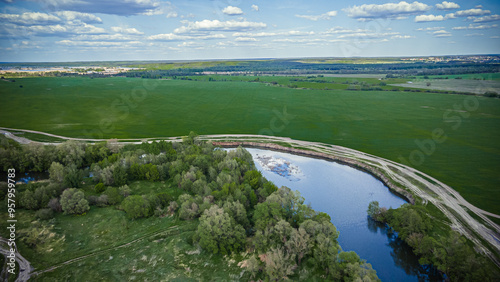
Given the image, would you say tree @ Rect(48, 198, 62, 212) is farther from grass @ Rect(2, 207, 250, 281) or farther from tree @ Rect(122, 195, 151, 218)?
tree @ Rect(122, 195, 151, 218)

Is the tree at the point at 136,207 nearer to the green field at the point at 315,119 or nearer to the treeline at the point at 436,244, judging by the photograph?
the treeline at the point at 436,244

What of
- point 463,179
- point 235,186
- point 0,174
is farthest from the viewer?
point 0,174

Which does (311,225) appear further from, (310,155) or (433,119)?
(433,119)

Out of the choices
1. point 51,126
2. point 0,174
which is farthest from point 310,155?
point 51,126

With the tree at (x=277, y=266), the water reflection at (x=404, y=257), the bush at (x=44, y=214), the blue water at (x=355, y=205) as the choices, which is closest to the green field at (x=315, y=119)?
the blue water at (x=355, y=205)

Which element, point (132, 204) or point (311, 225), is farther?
point (132, 204)

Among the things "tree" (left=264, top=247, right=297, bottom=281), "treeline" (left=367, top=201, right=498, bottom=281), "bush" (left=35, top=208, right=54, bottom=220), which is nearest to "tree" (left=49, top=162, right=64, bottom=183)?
"bush" (left=35, top=208, right=54, bottom=220)

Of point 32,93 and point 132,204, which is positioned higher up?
point 32,93

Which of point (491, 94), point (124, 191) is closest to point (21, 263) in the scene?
point (124, 191)
